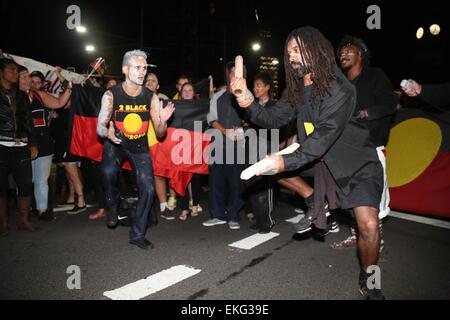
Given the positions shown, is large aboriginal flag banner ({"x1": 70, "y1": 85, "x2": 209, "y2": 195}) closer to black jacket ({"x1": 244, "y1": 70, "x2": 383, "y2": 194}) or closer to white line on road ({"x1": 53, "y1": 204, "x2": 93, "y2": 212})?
white line on road ({"x1": 53, "y1": 204, "x2": 93, "y2": 212})

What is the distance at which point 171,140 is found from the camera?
645cm

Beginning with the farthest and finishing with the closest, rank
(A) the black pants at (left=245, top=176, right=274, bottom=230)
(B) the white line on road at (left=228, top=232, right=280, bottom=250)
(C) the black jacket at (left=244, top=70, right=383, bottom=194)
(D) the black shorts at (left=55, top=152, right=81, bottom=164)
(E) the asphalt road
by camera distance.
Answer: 1. (D) the black shorts at (left=55, top=152, right=81, bottom=164)
2. (A) the black pants at (left=245, top=176, right=274, bottom=230)
3. (B) the white line on road at (left=228, top=232, right=280, bottom=250)
4. (E) the asphalt road
5. (C) the black jacket at (left=244, top=70, right=383, bottom=194)

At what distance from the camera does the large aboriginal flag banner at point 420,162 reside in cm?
565

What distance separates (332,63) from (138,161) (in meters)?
2.66

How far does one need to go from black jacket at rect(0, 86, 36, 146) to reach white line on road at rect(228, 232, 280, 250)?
129 inches

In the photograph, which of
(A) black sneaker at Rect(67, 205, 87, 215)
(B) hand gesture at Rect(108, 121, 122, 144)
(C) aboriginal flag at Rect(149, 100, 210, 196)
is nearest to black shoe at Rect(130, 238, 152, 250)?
(B) hand gesture at Rect(108, 121, 122, 144)

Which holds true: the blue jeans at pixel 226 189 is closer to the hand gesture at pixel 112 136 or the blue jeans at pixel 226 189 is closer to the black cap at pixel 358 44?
the hand gesture at pixel 112 136

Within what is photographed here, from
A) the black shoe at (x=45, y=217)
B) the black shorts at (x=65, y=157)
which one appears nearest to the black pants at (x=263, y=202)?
the black shoe at (x=45, y=217)

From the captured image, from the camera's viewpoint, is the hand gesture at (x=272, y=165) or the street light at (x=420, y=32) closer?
the hand gesture at (x=272, y=165)

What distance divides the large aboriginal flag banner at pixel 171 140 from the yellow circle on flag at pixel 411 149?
3274 millimetres

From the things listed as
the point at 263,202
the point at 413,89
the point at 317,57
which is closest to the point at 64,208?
the point at 263,202

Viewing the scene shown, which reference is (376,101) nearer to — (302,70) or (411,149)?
(302,70)

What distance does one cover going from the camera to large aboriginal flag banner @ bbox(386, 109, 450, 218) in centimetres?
565
